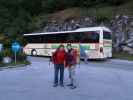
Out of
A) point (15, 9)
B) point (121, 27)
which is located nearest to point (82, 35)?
point (121, 27)

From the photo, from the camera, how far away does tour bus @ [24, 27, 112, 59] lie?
35.7 m

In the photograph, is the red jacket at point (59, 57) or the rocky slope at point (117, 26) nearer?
the red jacket at point (59, 57)

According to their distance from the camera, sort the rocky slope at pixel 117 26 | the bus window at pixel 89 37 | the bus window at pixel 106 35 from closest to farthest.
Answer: the bus window at pixel 89 37 → the bus window at pixel 106 35 → the rocky slope at pixel 117 26

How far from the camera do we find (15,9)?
203 feet

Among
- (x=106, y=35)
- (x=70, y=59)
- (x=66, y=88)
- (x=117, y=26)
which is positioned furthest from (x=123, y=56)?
(x=66, y=88)

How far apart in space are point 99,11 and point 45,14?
11.7m

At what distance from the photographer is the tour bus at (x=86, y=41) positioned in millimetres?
35656

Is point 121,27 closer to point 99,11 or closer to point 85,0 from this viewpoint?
point 99,11

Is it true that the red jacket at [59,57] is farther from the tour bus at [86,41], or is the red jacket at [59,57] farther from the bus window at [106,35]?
the bus window at [106,35]

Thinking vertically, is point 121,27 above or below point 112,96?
above

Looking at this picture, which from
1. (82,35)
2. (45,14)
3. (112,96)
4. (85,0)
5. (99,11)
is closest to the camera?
(112,96)

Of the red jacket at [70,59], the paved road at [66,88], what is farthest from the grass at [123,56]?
the red jacket at [70,59]

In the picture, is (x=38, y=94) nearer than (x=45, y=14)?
Yes

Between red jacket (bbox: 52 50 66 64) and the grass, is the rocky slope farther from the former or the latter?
red jacket (bbox: 52 50 66 64)
